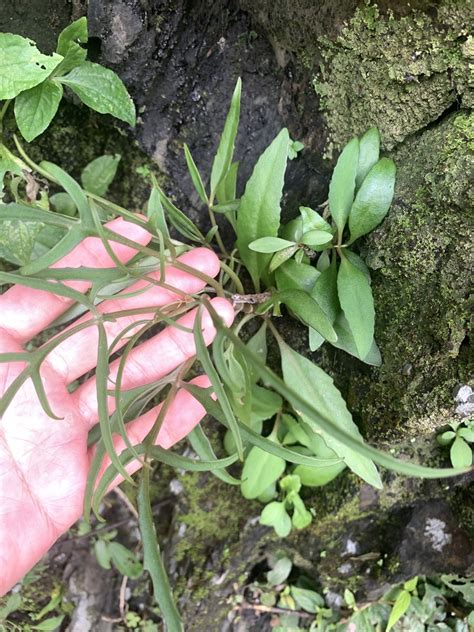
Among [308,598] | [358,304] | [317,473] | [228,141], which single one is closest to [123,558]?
[308,598]

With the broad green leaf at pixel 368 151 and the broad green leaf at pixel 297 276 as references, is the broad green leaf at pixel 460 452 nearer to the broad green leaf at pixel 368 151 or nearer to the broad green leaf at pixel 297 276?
the broad green leaf at pixel 297 276

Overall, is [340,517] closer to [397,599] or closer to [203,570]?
[397,599]

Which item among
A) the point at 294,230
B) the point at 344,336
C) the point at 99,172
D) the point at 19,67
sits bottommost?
the point at 344,336

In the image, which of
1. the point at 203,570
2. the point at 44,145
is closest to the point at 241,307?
the point at 44,145

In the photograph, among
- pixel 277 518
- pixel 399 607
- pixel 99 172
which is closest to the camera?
pixel 99 172

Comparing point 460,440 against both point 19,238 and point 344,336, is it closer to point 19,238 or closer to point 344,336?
point 344,336

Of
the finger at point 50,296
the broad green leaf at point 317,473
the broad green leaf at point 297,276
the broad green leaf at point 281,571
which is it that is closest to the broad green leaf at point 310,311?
the broad green leaf at point 297,276
